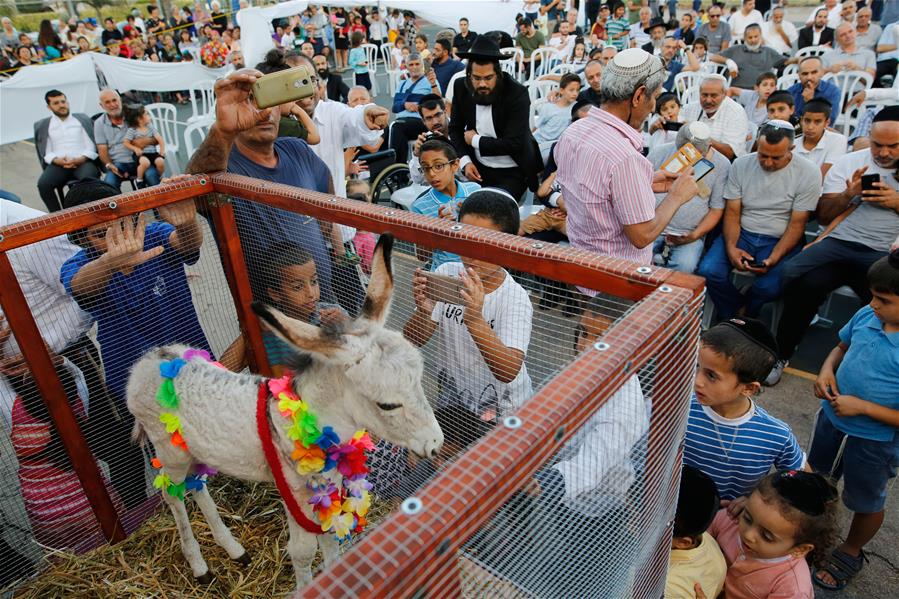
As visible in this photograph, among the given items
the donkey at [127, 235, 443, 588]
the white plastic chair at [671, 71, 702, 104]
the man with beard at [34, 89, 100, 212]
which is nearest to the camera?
the donkey at [127, 235, 443, 588]

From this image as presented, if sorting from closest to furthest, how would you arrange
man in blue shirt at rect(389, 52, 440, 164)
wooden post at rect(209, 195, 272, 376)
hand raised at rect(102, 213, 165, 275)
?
1. hand raised at rect(102, 213, 165, 275)
2. wooden post at rect(209, 195, 272, 376)
3. man in blue shirt at rect(389, 52, 440, 164)

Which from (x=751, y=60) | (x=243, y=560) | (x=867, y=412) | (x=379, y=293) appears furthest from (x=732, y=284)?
(x=751, y=60)

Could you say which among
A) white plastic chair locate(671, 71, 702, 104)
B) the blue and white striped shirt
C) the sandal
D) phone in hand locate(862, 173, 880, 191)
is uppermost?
white plastic chair locate(671, 71, 702, 104)

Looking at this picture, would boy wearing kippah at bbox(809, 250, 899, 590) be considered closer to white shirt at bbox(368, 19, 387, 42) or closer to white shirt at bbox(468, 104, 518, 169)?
white shirt at bbox(468, 104, 518, 169)

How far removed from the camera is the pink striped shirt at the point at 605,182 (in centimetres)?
262

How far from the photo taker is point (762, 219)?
4477 millimetres

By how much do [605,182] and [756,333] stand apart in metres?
0.94

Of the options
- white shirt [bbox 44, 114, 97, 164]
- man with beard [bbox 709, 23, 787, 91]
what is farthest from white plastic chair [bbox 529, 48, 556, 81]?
white shirt [bbox 44, 114, 97, 164]

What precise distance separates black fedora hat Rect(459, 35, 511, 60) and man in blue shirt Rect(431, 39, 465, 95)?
4.18 m

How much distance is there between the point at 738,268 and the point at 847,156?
1118mm

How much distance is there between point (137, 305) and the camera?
2416 millimetres

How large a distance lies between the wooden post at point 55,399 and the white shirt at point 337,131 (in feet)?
8.57

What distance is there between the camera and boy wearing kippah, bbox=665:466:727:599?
216 cm

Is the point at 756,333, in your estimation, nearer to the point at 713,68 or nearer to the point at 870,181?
the point at 870,181
